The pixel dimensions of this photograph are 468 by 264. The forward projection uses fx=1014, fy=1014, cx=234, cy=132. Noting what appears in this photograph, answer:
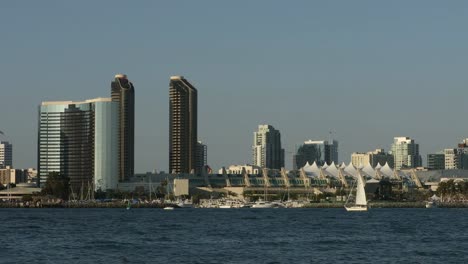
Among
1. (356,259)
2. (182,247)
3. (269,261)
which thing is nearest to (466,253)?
(356,259)

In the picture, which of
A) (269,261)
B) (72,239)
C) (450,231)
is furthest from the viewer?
(450,231)

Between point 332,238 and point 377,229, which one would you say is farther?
point 377,229

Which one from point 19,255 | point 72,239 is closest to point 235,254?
point 19,255

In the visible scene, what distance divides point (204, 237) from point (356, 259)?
2340cm

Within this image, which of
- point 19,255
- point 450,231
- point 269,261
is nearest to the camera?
point 269,261

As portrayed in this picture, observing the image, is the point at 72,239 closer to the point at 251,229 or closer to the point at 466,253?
the point at 251,229

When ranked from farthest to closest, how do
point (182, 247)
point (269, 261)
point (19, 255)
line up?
point (182, 247) → point (19, 255) → point (269, 261)

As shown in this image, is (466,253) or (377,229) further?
(377,229)

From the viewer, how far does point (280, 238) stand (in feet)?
265

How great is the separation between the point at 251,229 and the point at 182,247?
26795 mm

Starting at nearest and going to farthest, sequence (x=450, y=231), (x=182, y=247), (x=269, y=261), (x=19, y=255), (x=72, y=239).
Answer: (x=269, y=261) < (x=19, y=255) < (x=182, y=247) < (x=72, y=239) < (x=450, y=231)

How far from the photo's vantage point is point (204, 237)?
8219 cm

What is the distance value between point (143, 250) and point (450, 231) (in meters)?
36.8

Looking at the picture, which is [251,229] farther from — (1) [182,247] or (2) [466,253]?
(2) [466,253]
